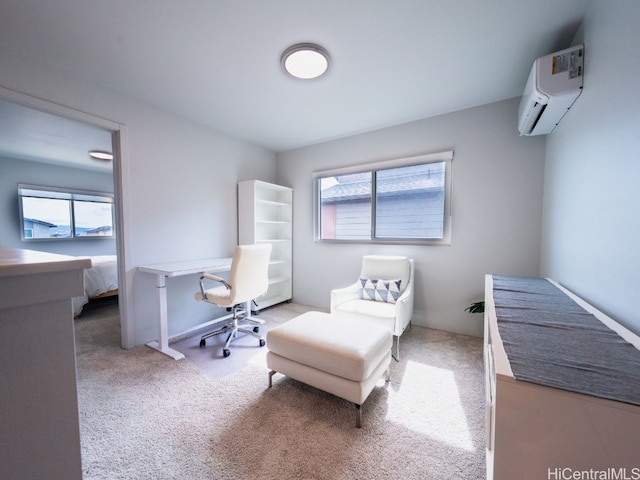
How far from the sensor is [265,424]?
1.41m

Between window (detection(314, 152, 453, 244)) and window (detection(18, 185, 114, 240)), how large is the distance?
4.64 meters

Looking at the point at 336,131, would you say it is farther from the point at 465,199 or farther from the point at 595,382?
the point at 595,382

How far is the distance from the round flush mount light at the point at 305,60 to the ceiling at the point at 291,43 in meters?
0.05

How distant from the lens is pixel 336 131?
3.16 metres

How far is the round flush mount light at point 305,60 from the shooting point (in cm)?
172

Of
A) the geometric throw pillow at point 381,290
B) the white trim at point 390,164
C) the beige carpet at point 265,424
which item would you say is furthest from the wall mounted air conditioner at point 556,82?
the beige carpet at point 265,424

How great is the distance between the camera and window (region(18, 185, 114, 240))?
401 centimetres

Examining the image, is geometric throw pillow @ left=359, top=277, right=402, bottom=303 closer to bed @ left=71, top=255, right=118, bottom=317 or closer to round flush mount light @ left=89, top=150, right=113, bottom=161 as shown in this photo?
bed @ left=71, top=255, right=118, bottom=317

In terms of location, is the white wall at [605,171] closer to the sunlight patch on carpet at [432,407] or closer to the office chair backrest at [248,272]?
the sunlight patch on carpet at [432,407]

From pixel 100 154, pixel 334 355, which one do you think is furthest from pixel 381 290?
pixel 100 154

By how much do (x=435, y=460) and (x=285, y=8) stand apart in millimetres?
2651

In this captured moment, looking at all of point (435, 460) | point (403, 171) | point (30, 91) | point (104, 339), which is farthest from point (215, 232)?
point (435, 460)

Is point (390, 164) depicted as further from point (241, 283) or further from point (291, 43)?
point (241, 283)

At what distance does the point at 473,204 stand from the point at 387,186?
1.00 m
